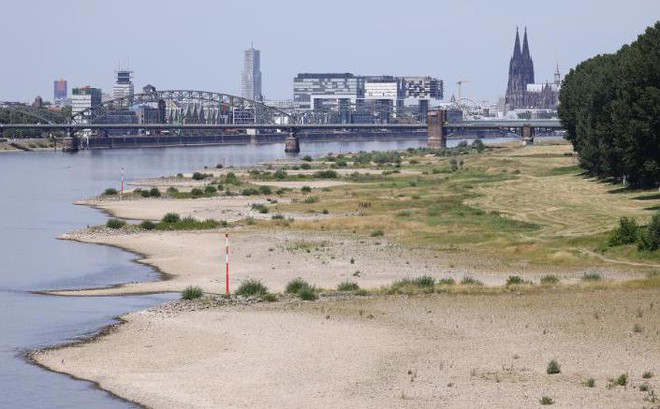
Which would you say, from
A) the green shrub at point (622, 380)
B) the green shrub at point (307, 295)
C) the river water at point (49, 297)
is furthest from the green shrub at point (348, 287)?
the green shrub at point (622, 380)

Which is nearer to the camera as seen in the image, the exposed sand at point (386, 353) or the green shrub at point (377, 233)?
the exposed sand at point (386, 353)

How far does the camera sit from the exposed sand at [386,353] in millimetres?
28797

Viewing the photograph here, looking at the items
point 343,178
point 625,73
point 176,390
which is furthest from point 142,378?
point 343,178

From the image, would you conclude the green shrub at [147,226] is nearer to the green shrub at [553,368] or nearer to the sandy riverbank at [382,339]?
the sandy riverbank at [382,339]

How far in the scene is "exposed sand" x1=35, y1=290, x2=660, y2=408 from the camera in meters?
28.8

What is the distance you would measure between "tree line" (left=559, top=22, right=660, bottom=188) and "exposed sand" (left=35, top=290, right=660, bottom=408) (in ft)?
107

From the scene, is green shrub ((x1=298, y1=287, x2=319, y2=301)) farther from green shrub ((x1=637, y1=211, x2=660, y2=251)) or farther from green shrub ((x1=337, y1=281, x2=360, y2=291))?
green shrub ((x1=637, y1=211, x2=660, y2=251))

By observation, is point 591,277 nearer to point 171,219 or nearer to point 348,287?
point 348,287

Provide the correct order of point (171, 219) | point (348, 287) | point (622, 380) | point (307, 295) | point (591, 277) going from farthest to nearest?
1. point (171, 219)
2. point (591, 277)
3. point (348, 287)
4. point (307, 295)
5. point (622, 380)

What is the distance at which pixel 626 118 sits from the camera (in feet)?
249

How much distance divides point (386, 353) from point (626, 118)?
4594 centimetres

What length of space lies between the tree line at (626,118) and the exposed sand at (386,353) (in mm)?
32621

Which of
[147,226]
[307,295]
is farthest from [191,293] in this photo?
[147,226]

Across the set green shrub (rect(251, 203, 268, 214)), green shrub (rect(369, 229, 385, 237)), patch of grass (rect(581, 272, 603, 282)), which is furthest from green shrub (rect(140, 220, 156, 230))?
patch of grass (rect(581, 272, 603, 282))
